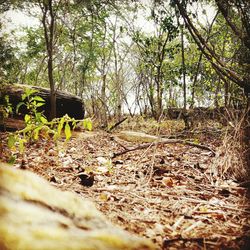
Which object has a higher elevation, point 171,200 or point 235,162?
point 235,162

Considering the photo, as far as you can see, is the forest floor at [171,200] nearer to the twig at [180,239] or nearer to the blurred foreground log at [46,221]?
the twig at [180,239]

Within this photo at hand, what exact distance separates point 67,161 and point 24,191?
248 centimetres

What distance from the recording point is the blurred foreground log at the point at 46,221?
2.50ft

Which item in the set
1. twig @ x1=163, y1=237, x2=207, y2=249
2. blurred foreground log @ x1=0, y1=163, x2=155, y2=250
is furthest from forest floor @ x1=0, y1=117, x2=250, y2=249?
blurred foreground log @ x1=0, y1=163, x2=155, y2=250

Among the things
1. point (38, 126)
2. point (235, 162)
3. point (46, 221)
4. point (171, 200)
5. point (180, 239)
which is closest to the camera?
point (46, 221)

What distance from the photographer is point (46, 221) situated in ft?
2.86

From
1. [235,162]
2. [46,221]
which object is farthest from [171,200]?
[46,221]

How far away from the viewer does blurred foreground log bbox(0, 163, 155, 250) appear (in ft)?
2.50

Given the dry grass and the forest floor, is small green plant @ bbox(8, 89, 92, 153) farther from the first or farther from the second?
the dry grass

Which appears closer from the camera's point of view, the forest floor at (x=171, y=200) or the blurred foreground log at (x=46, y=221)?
the blurred foreground log at (x=46, y=221)

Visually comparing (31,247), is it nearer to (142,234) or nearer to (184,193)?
(142,234)

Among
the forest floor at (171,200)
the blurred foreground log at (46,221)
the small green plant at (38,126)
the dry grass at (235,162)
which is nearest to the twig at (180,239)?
the forest floor at (171,200)

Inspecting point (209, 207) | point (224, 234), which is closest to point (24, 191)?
point (224, 234)

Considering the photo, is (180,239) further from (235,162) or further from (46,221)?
(235,162)
